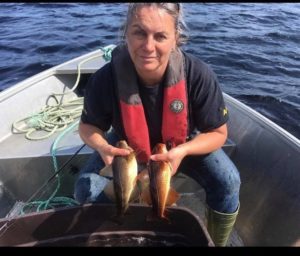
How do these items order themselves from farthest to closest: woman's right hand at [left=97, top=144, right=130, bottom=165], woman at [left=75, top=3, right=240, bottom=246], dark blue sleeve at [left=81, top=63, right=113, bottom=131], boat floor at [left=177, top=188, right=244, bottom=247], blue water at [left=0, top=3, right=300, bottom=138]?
1. blue water at [left=0, top=3, right=300, bottom=138]
2. boat floor at [left=177, top=188, right=244, bottom=247]
3. dark blue sleeve at [left=81, top=63, right=113, bottom=131]
4. woman at [left=75, top=3, right=240, bottom=246]
5. woman's right hand at [left=97, top=144, right=130, bottom=165]

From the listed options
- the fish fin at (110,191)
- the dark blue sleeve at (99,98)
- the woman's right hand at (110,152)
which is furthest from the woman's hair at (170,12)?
the fish fin at (110,191)

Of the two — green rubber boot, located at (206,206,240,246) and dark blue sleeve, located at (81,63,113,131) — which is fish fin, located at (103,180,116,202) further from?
Result: green rubber boot, located at (206,206,240,246)

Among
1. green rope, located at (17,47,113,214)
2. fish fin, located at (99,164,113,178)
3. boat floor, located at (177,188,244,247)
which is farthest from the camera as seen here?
boat floor, located at (177,188,244,247)

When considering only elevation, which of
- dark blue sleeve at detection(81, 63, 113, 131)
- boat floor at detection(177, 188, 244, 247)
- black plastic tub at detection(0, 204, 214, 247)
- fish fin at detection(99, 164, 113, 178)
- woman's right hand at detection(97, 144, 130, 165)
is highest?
dark blue sleeve at detection(81, 63, 113, 131)

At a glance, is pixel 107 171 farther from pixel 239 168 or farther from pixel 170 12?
pixel 239 168

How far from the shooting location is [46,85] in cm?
522

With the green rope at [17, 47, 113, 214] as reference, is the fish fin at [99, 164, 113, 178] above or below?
above

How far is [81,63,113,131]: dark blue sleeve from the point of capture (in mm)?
3205

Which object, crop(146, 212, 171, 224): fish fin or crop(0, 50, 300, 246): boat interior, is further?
crop(0, 50, 300, 246): boat interior

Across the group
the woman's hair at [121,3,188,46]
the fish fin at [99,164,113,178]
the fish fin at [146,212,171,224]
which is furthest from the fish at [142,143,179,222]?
the woman's hair at [121,3,188,46]

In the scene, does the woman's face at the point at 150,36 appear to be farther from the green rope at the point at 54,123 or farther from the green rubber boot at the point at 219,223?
the green rope at the point at 54,123

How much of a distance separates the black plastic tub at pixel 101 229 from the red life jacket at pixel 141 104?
0.63 m

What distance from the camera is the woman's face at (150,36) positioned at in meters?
2.73

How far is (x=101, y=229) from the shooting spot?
280 centimetres
